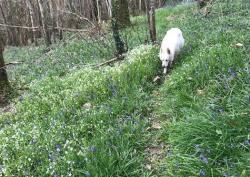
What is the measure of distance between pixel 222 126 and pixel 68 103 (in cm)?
400

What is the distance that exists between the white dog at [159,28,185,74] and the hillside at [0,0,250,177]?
25 cm

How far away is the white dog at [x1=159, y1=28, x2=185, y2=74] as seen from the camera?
9.34 m

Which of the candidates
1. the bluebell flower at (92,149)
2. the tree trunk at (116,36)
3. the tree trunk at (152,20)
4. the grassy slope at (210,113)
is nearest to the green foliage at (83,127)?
the bluebell flower at (92,149)

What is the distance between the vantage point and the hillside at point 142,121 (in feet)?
16.2

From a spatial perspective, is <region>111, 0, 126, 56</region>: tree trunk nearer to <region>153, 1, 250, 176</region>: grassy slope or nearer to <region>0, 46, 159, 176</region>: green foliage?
<region>0, 46, 159, 176</region>: green foliage

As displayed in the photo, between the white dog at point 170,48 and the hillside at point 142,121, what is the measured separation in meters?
0.25

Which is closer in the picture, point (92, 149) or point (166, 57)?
point (92, 149)

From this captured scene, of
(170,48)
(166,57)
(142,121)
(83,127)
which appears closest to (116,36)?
(170,48)

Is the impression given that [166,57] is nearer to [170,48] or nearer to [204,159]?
[170,48]

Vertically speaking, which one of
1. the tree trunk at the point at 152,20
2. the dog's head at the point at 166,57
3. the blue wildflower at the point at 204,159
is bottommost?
the blue wildflower at the point at 204,159

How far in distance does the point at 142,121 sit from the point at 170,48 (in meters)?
3.25

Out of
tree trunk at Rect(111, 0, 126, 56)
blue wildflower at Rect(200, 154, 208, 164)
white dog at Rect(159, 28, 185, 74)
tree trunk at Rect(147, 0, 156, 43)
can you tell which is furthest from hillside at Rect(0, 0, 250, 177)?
tree trunk at Rect(147, 0, 156, 43)

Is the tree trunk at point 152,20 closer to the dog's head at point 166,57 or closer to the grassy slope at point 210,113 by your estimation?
the dog's head at point 166,57

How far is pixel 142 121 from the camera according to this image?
6.69 m
